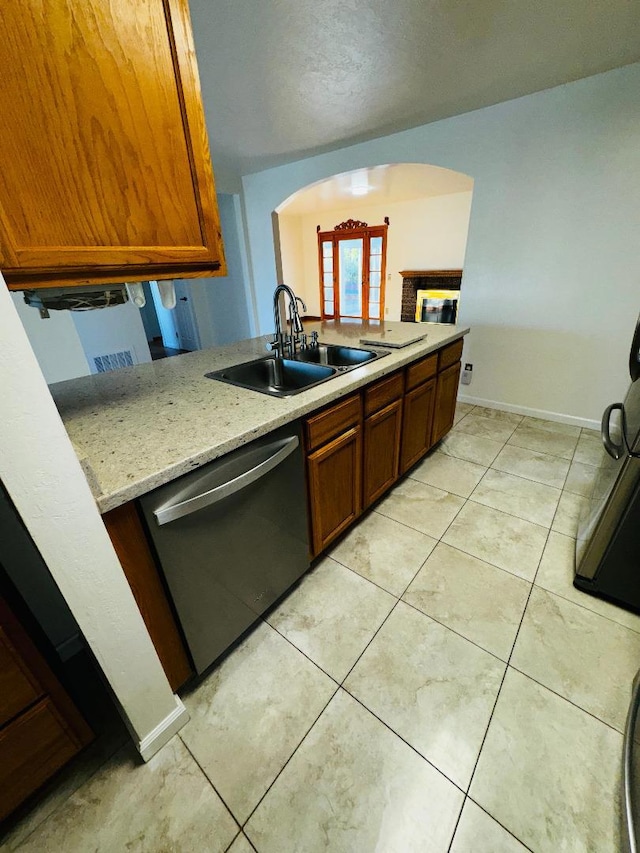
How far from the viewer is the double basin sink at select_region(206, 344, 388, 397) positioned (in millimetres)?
1556

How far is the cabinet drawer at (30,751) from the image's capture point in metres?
0.80

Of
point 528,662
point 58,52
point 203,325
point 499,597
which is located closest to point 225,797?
point 528,662

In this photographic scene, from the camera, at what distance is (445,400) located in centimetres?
233

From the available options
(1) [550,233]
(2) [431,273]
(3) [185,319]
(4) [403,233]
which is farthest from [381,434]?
(4) [403,233]

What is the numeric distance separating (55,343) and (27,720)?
207 centimetres

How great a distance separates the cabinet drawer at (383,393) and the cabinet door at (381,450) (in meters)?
0.03

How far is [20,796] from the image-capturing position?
85cm

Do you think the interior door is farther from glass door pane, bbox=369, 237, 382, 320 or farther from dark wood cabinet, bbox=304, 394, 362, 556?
dark wood cabinet, bbox=304, 394, 362, 556

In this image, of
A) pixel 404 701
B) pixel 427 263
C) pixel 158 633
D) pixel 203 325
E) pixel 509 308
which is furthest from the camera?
pixel 427 263

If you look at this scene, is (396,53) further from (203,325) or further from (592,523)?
(203,325)

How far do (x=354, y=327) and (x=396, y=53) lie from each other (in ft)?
4.83

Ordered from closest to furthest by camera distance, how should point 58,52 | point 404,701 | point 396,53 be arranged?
point 58,52
point 404,701
point 396,53

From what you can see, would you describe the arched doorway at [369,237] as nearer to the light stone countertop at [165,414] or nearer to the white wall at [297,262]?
the white wall at [297,262]

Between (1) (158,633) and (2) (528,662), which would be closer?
(1) (158,633)
